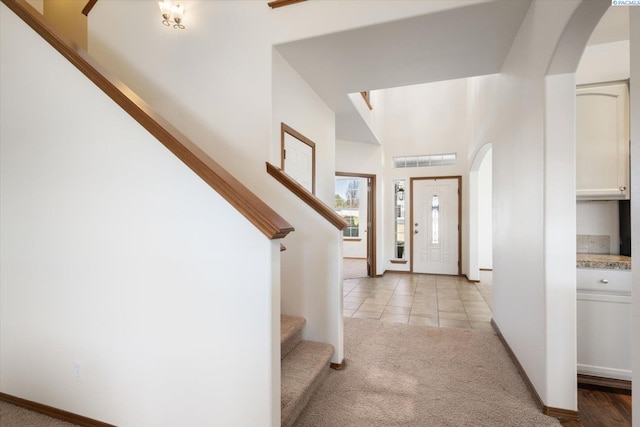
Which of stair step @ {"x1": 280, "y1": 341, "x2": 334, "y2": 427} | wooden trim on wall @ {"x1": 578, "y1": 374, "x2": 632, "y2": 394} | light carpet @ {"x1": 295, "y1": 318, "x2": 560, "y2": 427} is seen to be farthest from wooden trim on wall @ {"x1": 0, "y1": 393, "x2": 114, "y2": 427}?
wooden trim on wall @ {"x1": 578, "y1": 374, "x2": 632, "y2": 394}

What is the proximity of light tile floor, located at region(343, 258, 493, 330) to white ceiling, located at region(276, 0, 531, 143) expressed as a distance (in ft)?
8.88

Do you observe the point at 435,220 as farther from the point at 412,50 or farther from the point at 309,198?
the point at 309,198

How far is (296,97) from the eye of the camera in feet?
10.4

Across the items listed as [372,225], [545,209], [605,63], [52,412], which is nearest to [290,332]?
[52,412]

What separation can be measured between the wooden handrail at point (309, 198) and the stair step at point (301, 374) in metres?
0.94

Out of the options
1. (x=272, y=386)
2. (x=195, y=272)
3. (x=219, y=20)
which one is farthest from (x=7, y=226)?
(x=219, y=20)

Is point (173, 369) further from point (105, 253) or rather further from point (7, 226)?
point (7, 226)

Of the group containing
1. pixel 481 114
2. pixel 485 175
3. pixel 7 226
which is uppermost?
pixel 481 114

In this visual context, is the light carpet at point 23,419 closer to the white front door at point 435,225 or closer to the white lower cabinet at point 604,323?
the white lower cabinet at point 604,323

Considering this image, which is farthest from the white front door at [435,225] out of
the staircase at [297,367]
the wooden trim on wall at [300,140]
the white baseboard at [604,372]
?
the staircase at [297,367]

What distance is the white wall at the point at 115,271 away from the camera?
4.77ft

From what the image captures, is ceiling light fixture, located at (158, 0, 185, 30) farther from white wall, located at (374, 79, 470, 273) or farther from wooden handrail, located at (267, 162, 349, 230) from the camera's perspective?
white wall, located at (374, 79, 470, 273)

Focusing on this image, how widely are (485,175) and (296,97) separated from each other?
211 inches

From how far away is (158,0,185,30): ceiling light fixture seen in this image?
2.72m
